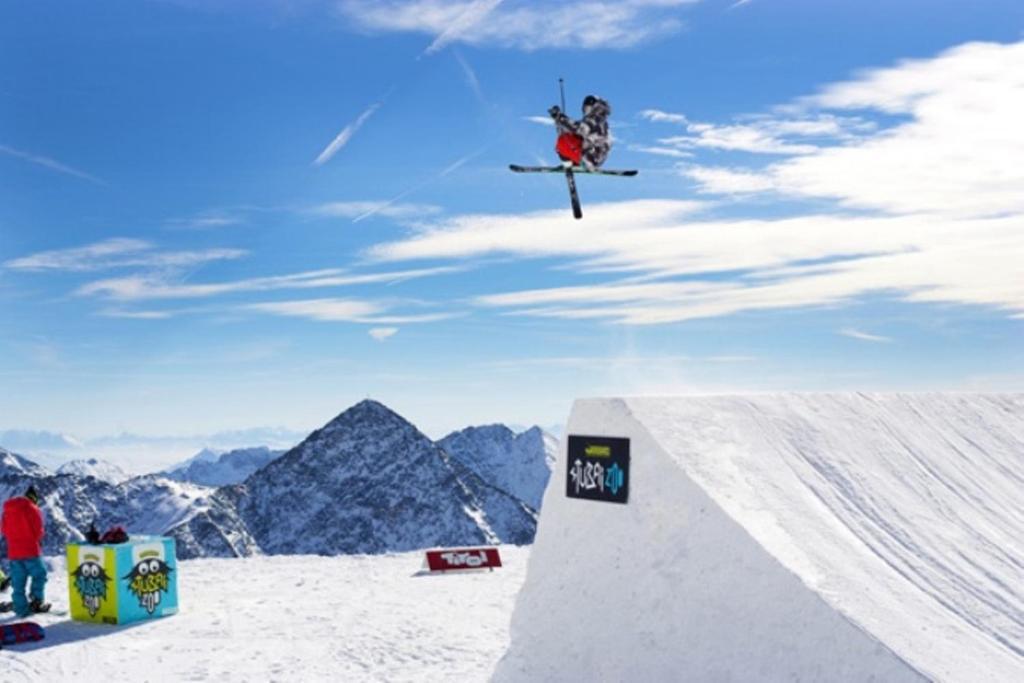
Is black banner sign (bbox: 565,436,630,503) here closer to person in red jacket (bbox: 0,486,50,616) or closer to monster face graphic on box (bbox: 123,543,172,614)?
monster face graphic on box (bbox: 123,543,172,614)

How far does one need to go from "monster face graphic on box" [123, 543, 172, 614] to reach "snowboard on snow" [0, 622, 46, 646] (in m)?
1.46

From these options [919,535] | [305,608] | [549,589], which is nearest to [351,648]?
[305,608]

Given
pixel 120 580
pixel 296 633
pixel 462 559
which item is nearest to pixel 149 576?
pixel 120 580

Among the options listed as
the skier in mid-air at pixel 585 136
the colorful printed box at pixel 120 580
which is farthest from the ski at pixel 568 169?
the colorful printed box at pixel 120 580

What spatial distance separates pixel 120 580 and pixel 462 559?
26.1 ft

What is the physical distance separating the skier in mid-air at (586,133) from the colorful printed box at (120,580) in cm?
856

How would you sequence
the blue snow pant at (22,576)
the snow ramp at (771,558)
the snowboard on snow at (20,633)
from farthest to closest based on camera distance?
the blue snow pant at (22,576) < the snowboard on snow at (20,633) < the snow ramp at (771,558)

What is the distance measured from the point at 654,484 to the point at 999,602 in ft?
11.0

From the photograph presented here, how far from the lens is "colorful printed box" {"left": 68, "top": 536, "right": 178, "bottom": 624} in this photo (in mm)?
15508

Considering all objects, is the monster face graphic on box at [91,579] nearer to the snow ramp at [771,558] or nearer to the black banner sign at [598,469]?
the snow ramp at [771,558]

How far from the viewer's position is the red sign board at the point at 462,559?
2134 cm

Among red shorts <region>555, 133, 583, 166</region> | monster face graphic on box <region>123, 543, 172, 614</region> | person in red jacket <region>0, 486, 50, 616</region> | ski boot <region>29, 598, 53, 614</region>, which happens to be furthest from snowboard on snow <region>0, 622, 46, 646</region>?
red shorts <region>555, 133, 583, 166</region>

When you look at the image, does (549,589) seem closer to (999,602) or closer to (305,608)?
(999,602)

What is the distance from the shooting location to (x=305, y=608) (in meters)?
17.0
